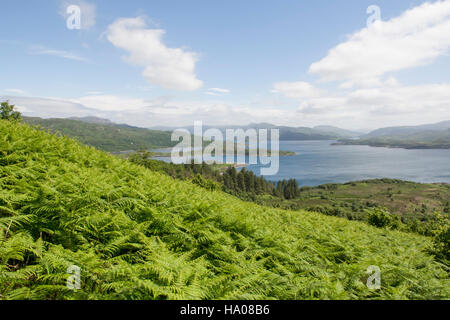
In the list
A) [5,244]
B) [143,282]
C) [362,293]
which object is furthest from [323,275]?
[5,244]

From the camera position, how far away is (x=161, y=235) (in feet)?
16.1

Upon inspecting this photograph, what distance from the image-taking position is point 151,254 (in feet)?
12.2

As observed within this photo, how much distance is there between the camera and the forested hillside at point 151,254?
2.91m

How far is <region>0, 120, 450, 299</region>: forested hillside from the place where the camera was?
291 centimetres

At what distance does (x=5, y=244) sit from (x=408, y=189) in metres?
174

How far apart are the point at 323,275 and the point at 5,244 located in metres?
5.11
